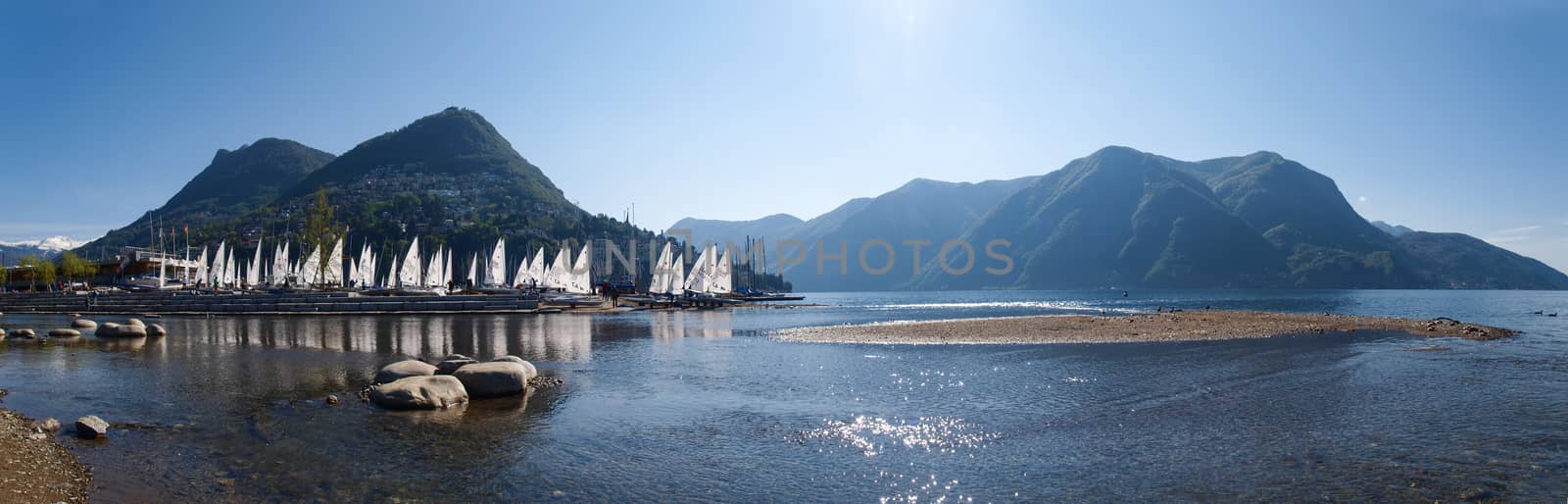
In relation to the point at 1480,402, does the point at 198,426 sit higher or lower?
higher

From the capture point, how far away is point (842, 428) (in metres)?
20.7

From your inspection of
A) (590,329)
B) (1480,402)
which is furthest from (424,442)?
(590,329)

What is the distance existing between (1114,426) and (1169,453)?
3.16 meters

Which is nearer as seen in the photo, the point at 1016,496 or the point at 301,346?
the point at 1016,496

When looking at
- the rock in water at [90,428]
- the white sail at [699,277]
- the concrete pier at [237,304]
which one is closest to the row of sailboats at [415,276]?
the white sail at [699,277]

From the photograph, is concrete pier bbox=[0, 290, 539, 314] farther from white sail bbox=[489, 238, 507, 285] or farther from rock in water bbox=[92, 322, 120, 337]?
rock in water bbox=[92, 322, 120, 337]

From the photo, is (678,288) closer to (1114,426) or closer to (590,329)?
(590,329)

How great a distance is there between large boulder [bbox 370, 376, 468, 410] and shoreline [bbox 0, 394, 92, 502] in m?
7.10

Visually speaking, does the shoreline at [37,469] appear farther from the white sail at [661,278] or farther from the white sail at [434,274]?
the white sail at [434,274]

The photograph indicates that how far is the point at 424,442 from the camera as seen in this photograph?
18031mm

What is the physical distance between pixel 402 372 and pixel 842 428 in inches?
638

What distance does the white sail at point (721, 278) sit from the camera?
5300 inches

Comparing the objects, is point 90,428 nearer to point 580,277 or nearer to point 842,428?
point 842,428

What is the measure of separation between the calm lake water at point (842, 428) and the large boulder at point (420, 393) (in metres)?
0.51
